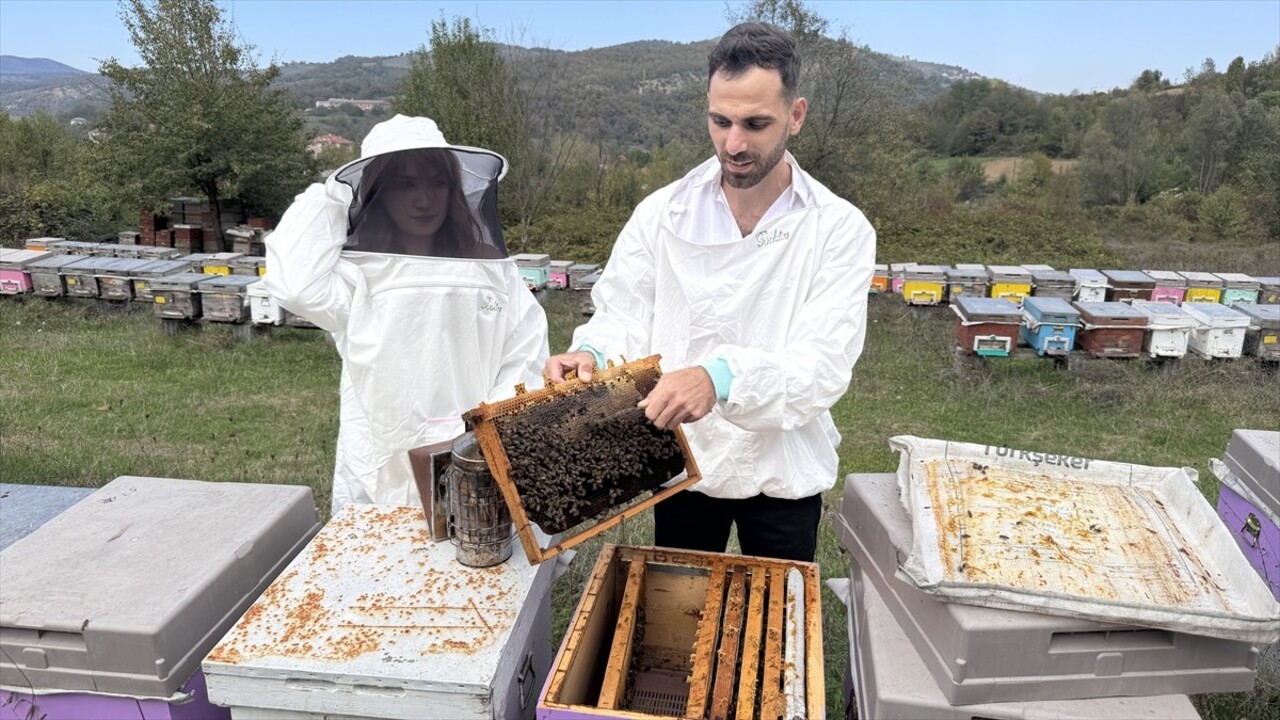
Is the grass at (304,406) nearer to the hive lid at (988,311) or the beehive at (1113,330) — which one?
the beehive at (1113,330)

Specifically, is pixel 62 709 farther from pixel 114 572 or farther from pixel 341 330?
pixel 341 330

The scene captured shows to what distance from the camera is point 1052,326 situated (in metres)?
7.56

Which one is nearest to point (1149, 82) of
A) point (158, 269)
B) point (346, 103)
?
point (158, 269)

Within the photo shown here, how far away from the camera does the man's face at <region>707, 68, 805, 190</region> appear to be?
2.04 metres

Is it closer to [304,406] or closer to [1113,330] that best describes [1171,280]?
[1113,330]

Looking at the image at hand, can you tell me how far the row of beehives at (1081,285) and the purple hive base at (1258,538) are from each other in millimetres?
7031

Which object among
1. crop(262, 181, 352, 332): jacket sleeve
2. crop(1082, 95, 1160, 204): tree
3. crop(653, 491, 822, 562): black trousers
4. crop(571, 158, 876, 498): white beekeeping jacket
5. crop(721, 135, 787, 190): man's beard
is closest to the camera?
crop(571, 158, 876, 498): white beekeeping jacket

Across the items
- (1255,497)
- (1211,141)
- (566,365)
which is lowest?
(1255,497)

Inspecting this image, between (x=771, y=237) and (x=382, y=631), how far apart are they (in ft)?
4.55

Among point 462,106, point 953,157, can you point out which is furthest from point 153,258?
point 953,157

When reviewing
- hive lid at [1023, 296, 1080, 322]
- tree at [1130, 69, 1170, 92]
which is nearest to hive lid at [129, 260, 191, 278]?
hive lid at [1023, 296, 1080, 322]

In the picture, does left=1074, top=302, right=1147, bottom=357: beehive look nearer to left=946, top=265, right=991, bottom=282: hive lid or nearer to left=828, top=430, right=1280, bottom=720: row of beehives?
left=946, top=265, right=991, bottom=282: hive lid

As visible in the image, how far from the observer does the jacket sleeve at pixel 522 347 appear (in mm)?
3027

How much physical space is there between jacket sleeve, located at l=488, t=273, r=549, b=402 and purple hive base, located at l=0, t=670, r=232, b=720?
148 centimetres
